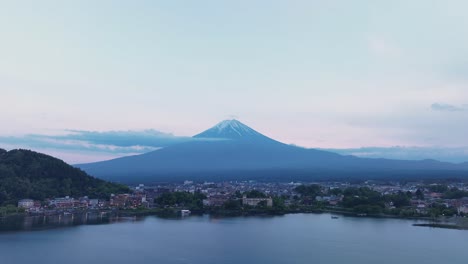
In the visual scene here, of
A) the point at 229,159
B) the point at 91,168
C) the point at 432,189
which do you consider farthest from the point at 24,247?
the point at 91,168

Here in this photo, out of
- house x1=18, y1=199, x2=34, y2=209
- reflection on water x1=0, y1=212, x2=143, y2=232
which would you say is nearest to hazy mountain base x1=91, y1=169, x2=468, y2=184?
house x1=18, y1=199, x2=34, y2=209

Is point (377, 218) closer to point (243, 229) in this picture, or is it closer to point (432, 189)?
point (243, 229)

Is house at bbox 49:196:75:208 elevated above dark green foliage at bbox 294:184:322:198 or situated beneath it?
situated beneath

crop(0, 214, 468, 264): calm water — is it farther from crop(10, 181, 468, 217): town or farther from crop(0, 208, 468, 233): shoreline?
crop(10, 181, 468, 217): town

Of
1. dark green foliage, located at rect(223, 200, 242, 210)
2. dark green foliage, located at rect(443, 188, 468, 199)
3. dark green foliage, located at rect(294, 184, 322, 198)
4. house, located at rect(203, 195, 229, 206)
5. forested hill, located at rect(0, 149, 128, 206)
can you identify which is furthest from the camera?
dark green foliage, located at rect(294, 184, 322, 198)

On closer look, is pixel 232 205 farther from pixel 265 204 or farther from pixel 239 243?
pixel 239 243
